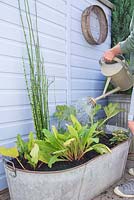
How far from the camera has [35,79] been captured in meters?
1.75

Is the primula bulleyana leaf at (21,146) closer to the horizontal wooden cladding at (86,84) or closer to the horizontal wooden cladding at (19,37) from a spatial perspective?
the horizontal wooden cladding at (19,37)

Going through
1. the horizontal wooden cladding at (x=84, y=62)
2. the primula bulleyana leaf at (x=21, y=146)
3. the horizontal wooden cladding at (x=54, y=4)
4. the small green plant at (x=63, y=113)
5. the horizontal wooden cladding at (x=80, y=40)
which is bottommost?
the primula bulleyana leaf at (x=21, y=146)

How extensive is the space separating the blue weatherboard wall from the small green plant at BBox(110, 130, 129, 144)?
1.94 ft

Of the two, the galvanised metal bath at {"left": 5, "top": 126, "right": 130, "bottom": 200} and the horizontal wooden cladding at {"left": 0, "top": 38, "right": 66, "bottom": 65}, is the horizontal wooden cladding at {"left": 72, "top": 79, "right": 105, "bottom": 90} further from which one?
the galvanised metal bath at {"left": 5, "top": 126, "right": 130, "bottom": 200}

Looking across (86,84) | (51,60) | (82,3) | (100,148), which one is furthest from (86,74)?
(100,148)

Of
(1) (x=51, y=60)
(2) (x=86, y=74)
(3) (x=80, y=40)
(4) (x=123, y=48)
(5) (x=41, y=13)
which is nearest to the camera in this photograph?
(4) (x=123, y=48)

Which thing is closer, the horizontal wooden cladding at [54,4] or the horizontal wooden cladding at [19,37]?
the horizontal wooden cladding at [19,37]

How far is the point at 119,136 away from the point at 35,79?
31.8 inches

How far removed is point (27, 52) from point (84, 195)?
1.10m

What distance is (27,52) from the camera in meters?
1.83

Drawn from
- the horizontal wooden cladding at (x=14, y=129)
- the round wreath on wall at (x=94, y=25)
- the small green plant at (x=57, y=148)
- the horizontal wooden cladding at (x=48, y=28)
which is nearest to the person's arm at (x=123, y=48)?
the horizontal wooden cladding at (x=48, y=28)

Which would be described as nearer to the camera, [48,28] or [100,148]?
[100,148]

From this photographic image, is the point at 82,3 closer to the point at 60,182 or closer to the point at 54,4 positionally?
the point at 54,4

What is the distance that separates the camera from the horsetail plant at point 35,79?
5.70 feet
